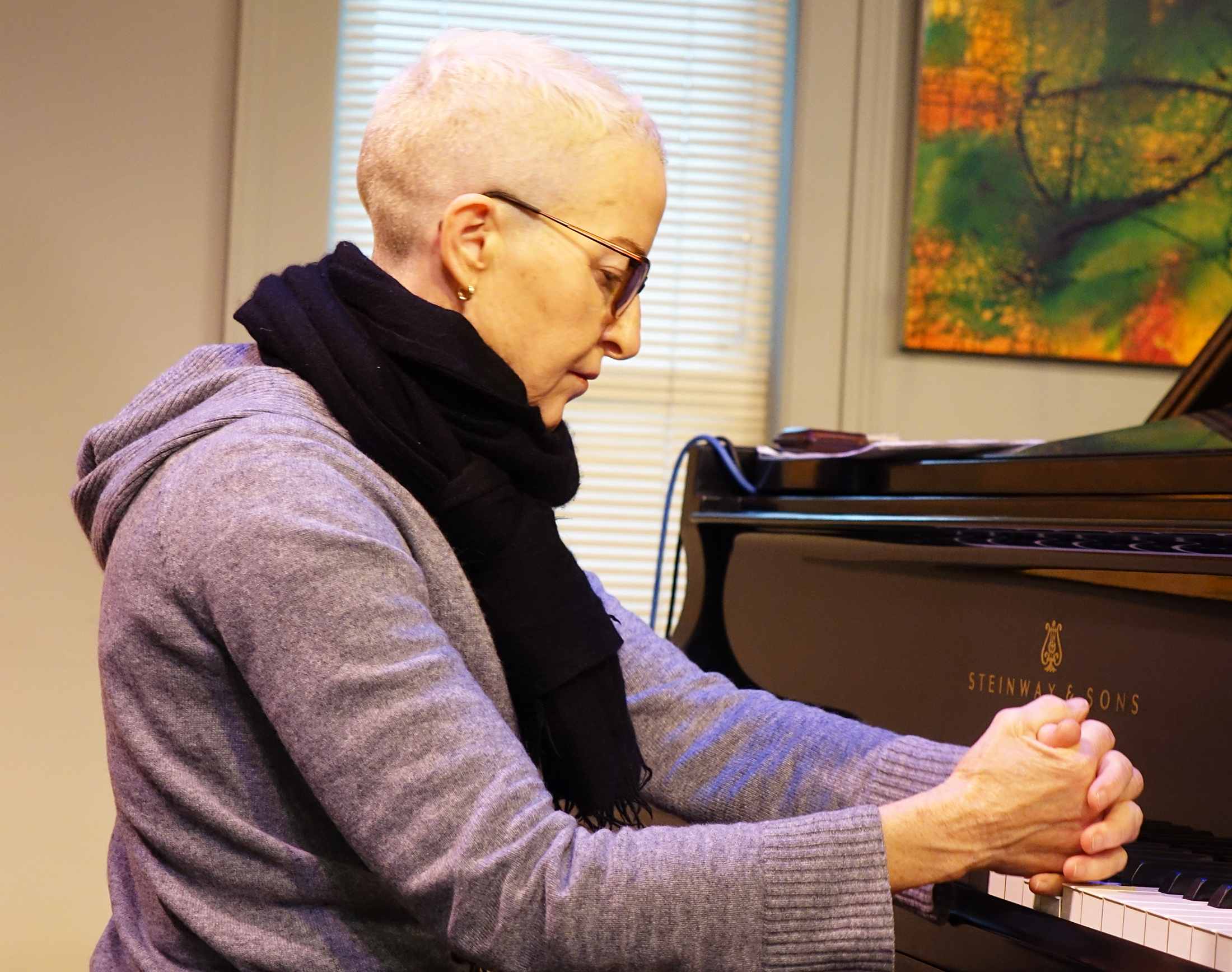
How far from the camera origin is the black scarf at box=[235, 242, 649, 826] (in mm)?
1011

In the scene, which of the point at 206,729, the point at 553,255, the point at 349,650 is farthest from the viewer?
the point at 553,255

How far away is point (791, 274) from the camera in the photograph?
2967 millimetres

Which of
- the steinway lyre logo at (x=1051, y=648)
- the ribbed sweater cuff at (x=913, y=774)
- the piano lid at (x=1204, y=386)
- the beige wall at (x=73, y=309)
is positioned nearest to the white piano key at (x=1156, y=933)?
the ribbed sweater cuff at (x=913, y=774)

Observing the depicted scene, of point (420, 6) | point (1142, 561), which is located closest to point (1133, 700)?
point (1142, 561)

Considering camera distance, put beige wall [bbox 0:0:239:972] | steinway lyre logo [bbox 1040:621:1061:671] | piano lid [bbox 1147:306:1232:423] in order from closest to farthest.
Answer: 1. steinway lyre logo [bbox 1040:621:1061:671]
2. piano lid [bbox 1147:306:1232:423]
3. beige wall [bbox 0:0:239:972]

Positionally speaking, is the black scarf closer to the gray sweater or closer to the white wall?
the gray sweater

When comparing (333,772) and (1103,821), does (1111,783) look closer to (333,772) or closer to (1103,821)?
(1103,821)

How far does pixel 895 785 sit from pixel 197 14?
2524mm

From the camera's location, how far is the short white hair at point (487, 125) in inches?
41.3

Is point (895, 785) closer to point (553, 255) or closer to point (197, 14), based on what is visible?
point (553, 255)

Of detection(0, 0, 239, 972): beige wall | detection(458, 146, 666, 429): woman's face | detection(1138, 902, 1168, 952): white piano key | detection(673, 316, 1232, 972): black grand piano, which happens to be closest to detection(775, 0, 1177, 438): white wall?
detection(673, 316, 1232, 972): black grand piano

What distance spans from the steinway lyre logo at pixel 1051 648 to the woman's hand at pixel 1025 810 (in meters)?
0.30

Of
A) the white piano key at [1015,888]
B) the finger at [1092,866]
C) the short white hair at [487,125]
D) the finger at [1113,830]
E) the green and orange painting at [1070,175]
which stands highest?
the green and orange painting at [1070,175]

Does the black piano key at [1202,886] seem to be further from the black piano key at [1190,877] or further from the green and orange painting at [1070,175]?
the green and orange painting at [1070,175]
